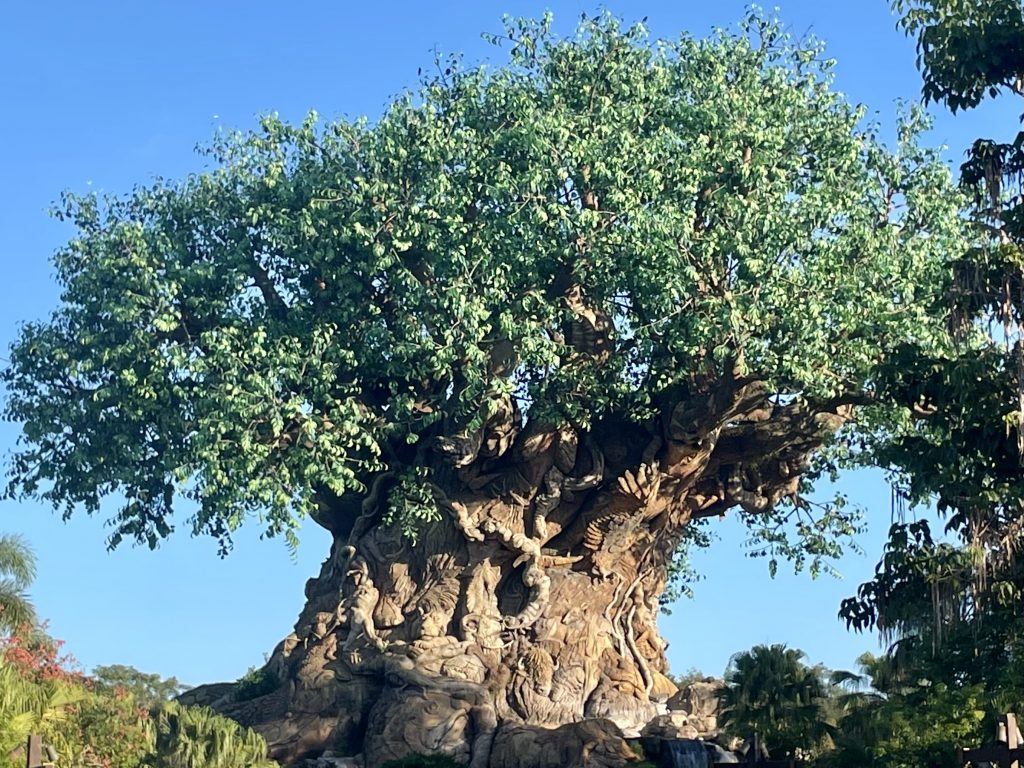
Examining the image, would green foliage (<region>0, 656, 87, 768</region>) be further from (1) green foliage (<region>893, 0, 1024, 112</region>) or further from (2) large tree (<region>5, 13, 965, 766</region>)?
(1) green foliage (<region>893, 0, 1024, 112</region>)

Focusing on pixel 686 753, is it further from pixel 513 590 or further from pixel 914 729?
pixel 914 729

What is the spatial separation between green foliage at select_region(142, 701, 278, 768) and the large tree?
15.9 ft

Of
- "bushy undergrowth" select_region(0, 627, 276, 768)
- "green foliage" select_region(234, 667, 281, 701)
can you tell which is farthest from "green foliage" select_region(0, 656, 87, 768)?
"green foliage" select_region(234, 667, 281, 701)

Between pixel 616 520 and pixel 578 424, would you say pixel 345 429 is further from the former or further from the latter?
pixel 616 520

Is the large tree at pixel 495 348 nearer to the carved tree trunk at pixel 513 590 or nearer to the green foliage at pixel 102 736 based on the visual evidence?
the carved tree trunk at pixel 513 590

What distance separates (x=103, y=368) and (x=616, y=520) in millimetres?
10992

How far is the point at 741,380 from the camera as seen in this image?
93.0 ft

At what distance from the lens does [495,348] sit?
92.7 ft

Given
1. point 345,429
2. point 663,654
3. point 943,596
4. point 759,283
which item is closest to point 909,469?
point 943,596

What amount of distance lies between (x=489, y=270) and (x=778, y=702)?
358 inches

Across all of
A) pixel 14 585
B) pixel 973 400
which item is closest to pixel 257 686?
pixel 14 585

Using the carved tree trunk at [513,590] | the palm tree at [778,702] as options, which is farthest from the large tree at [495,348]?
the palm tree at [778,702]

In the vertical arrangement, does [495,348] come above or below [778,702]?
above

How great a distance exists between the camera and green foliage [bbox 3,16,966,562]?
27094mm
